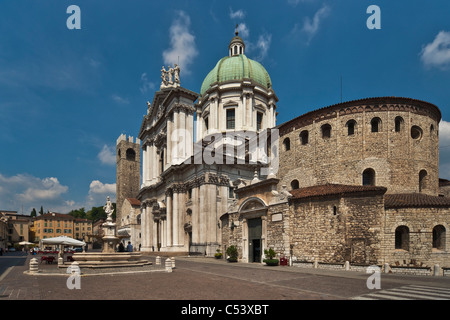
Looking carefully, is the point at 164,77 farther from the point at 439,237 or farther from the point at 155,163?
the point at 439,237

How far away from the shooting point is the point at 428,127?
2792cm

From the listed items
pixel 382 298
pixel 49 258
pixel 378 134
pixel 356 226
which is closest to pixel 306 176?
pixel 378 134

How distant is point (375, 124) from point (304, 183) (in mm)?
8484

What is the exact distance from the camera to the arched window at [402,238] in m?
20.7

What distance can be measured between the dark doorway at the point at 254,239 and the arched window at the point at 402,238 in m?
10.3

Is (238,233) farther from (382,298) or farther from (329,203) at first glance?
(382,298)

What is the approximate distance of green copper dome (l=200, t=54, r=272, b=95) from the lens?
53.8 meters

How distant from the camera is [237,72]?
53.7m

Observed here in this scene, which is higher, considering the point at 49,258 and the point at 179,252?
the point at 49,258

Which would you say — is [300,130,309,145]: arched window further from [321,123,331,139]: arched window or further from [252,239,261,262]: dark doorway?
[252,239,261,262]: dark doorway

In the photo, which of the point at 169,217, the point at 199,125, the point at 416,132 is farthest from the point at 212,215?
the point at 416,132

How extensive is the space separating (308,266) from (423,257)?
7373 millimetres

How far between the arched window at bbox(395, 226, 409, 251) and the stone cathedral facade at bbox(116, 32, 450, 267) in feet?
0.23

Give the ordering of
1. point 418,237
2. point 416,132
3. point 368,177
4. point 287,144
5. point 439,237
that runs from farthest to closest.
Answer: point 287,144 → point 416,132 → point 368,177 → point 439,237 → point 418,237
